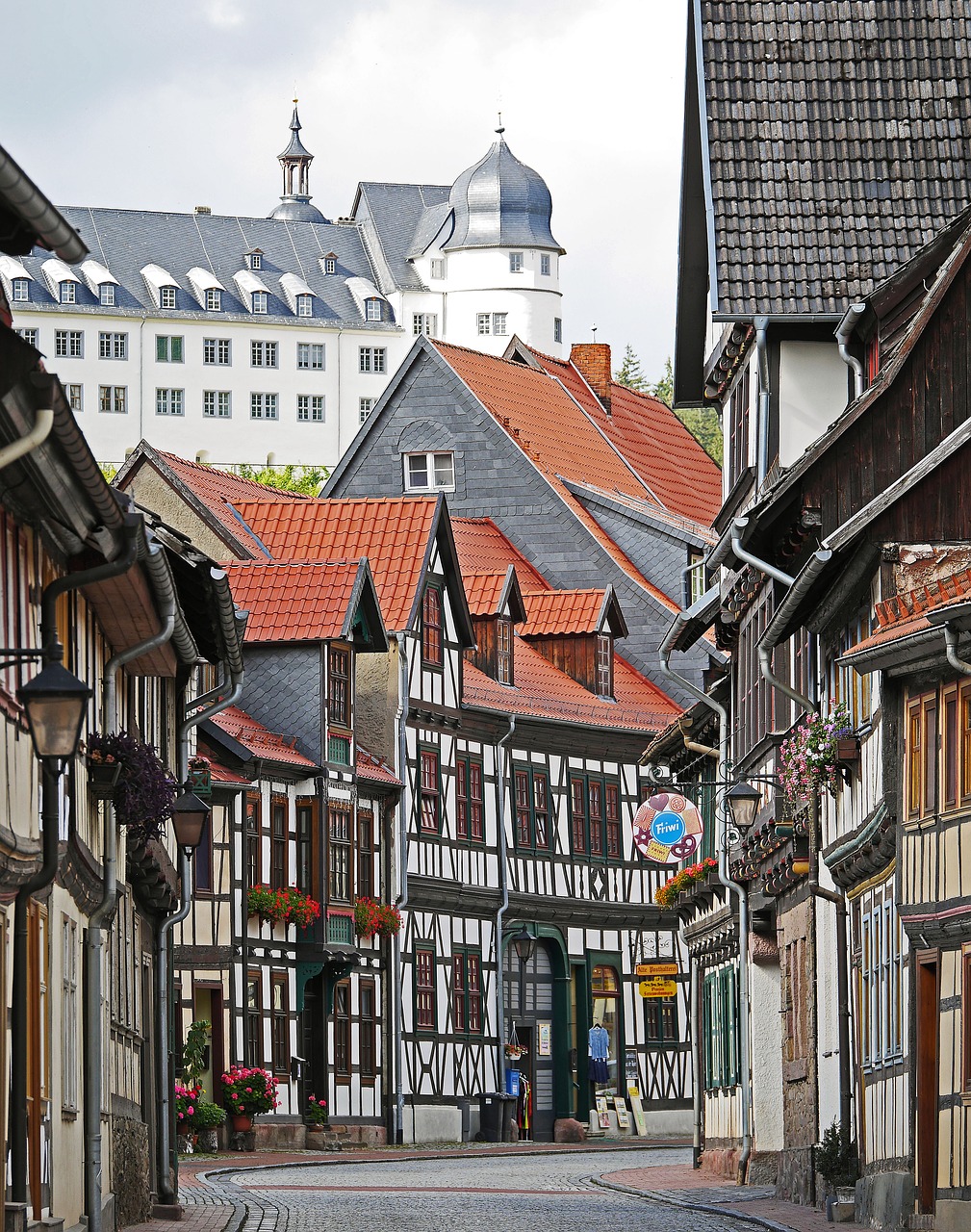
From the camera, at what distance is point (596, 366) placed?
220ft

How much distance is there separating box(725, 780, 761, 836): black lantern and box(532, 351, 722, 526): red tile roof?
37.8m

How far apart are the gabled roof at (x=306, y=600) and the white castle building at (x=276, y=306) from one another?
231 ft

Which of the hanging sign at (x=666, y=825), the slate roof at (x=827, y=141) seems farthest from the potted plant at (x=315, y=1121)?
the slate roof at (x=827, y=141)

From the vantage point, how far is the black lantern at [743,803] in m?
24.7

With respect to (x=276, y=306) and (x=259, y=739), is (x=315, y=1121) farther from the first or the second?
(x=276, y=306)

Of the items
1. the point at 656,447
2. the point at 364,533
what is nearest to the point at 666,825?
the point at 364,533

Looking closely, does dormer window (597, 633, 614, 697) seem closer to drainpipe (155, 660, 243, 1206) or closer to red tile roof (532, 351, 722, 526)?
red tile roof (532, 351, 722, 526)

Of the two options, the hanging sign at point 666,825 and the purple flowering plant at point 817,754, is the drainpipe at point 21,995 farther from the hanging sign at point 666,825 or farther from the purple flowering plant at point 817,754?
the hanging sign at point 666,825

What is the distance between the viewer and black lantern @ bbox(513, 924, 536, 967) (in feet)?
160

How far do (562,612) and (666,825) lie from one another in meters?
22.1

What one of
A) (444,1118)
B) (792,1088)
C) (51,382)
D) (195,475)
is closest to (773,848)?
(792,1088)

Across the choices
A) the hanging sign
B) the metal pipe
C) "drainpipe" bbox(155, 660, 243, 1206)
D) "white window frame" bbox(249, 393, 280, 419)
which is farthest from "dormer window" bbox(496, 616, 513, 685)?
"white window frame" bbox(249, 393, 280, 419)

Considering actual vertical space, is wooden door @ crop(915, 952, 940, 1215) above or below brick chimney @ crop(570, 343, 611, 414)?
below

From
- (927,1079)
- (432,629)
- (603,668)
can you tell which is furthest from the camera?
(603,668)
